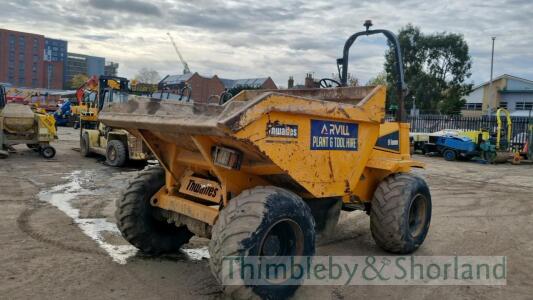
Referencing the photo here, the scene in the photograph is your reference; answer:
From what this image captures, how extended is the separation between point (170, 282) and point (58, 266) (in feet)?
3.77

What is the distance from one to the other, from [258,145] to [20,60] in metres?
103

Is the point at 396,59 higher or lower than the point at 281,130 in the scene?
higher

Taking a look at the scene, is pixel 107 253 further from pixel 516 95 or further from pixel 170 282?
pixel 516 95

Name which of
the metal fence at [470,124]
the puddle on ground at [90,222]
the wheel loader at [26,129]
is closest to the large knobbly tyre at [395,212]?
the puddle on ground at [90,222]

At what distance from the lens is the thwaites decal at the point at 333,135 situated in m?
3.99

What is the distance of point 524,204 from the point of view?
29.2 feet

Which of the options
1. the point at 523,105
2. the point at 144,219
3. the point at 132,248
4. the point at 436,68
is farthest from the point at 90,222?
the point at 523,105

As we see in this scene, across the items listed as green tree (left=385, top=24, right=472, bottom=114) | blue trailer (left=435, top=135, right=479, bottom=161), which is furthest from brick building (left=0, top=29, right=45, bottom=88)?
blue trailer (left=435, top=135, right=479, bottom=161)

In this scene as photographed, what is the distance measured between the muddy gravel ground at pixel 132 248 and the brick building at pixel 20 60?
93.5 metres

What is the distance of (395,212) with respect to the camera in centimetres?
495

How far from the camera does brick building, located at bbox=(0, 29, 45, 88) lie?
91688 mm

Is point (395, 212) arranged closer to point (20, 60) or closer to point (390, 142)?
point (390, 142)

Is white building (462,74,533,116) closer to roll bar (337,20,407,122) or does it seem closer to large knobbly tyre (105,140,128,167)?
large knobbly tyre (105,140,128,167)

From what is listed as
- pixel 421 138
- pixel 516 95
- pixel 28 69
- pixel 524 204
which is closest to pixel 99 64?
pixel 28 69
